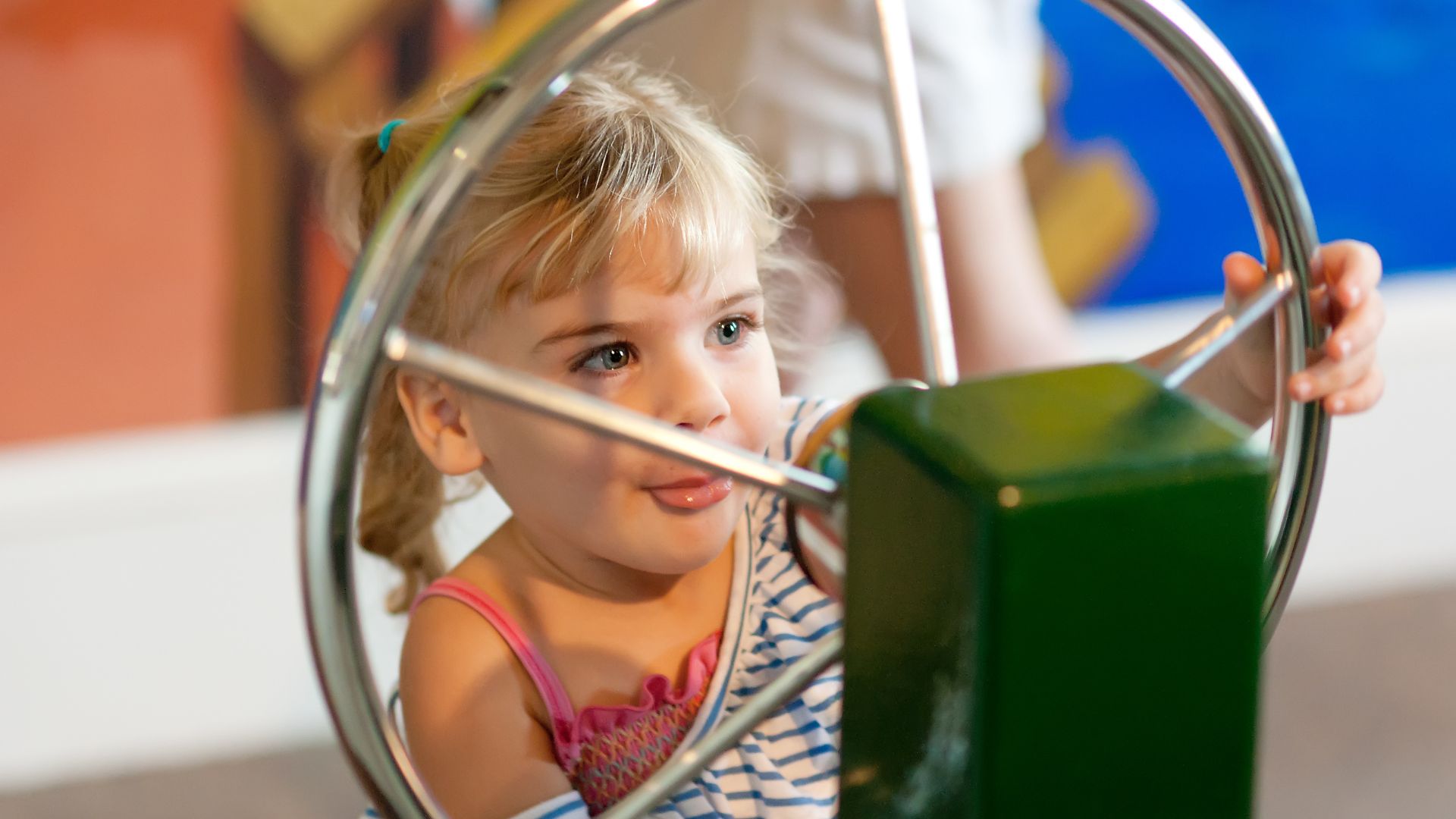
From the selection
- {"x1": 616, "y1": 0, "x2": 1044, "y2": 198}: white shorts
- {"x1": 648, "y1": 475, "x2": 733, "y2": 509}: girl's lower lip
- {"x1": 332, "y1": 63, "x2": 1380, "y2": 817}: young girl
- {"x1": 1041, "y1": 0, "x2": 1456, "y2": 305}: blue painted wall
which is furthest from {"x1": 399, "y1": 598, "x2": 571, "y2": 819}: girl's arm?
{"x1": 1041, "y1": 0, "x2": 1456, "y2": 305}: blue painted wall

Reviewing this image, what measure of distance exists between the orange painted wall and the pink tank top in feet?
3.64

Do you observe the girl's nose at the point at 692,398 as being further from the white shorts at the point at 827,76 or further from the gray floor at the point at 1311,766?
the gray floor at the point at 1311,766

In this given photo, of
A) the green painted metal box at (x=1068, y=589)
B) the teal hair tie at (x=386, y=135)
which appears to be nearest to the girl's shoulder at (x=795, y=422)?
the teal hair tie at (x=386, y=135)

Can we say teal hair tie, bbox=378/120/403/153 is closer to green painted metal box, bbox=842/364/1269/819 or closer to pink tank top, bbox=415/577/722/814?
pink tank top, bbox=415/577/722/814

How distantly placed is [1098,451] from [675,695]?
1.38ft

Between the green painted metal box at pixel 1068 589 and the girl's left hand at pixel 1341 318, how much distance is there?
0.16m

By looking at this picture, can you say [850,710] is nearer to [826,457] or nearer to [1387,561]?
[826,457]

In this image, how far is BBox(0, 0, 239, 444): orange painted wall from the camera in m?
1.70

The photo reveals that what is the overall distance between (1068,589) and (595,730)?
41 cm

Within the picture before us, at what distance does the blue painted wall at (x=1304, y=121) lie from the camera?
1979 mm

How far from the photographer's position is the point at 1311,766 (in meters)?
1.83

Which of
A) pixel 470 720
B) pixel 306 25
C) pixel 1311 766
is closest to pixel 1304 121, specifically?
pixel 1311 766

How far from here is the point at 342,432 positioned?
0.46 meters

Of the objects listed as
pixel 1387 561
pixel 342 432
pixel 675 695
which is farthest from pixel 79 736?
pixel 1387 561
